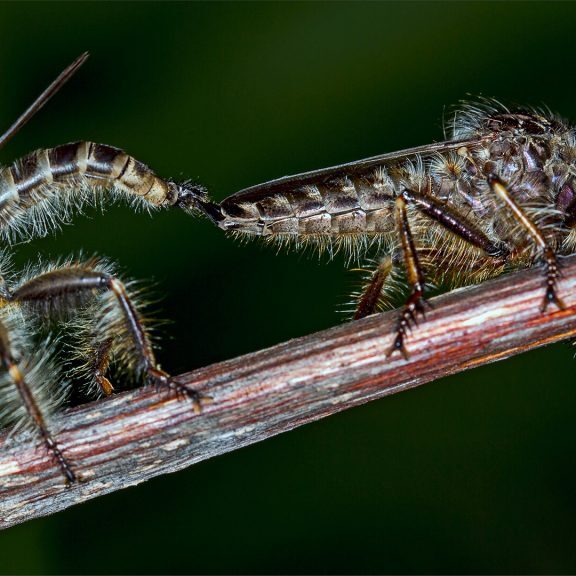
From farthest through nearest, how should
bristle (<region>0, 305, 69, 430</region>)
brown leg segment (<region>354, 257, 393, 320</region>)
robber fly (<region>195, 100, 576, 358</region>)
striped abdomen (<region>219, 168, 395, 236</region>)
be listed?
brown leg segment (<region>354, 257, 393, 320</region>)
striped abdomen (<region>219, 168, 395, 236</region>)
robber fly (<region>195, 100, 576, 358</region>)
bristle (<region>0, 305, 69, 430</region>)

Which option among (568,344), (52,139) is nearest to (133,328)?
(52,139)

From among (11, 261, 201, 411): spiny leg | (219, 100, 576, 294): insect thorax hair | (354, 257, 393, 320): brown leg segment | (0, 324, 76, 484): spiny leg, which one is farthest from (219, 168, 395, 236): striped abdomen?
(0, 324, 76, 484): spiny leg

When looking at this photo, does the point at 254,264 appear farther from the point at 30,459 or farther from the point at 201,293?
the point at 30,459

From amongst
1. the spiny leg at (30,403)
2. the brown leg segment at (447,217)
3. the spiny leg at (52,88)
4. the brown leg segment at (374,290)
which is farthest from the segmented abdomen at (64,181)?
the brown leg segment at (447,217)

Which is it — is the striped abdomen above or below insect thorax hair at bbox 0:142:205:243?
below

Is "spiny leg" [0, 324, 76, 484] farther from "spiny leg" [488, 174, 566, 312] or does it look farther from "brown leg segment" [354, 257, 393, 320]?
"spiny leg" [488, 174, 566, 312]

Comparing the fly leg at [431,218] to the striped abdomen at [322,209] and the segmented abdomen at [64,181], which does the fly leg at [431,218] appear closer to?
the striped abdomen at [322,209]

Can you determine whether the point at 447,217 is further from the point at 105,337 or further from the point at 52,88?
the point at 52,88
